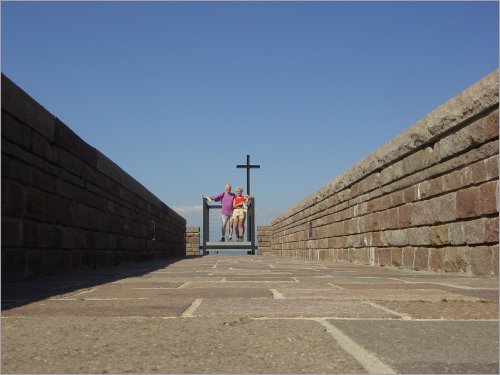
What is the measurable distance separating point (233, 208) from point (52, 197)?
12386 millimetres

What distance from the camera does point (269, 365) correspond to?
4.61 feet

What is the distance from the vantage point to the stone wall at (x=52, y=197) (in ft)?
14.3

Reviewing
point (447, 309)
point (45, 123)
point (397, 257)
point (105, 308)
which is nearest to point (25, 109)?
point (45, 123)

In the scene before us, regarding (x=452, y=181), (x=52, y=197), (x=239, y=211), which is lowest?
(x=52, y=197)

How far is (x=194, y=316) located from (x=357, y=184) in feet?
21.7

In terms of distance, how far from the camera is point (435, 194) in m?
5.55

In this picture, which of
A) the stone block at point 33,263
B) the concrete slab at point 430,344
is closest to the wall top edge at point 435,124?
the concrete slab at point 430,344

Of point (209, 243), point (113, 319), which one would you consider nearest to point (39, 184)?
point (113, 319)

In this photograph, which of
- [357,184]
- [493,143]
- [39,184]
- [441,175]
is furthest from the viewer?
[357,184]

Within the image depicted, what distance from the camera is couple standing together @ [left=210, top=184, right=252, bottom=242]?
57.6 feet

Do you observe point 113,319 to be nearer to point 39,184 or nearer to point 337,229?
point 39,184

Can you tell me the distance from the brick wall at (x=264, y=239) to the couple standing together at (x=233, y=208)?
498cm

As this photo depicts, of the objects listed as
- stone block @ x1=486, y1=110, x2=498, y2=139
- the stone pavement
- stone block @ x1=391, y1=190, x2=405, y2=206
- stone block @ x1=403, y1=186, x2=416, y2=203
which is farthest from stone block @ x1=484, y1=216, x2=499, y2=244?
stone block @ x1=391, y1=190, x2=405, y2=206

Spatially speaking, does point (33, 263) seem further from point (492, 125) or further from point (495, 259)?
point (492, 125)
